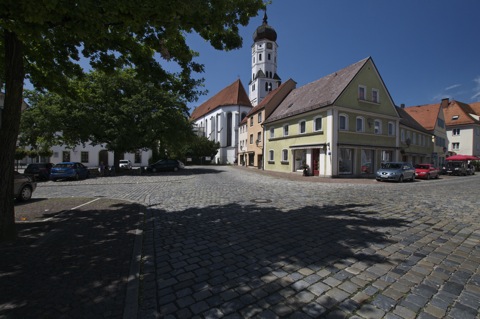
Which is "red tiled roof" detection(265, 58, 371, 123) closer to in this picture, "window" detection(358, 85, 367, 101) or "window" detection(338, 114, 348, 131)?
"window" detection(358, 85, 367, 101)

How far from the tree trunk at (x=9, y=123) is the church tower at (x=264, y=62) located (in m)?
53.7

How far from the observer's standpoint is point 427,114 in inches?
1695

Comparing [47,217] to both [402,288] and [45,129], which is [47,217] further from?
[45,129]

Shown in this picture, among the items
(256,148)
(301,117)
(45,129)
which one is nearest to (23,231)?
(45,129)

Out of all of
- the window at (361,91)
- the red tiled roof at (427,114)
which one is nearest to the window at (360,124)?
the window at (361,91)

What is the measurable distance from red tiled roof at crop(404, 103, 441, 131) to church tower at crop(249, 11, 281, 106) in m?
27.5

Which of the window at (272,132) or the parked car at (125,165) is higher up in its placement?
the window at (272,132)

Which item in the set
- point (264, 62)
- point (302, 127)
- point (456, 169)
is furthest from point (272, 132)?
point (264, 62)

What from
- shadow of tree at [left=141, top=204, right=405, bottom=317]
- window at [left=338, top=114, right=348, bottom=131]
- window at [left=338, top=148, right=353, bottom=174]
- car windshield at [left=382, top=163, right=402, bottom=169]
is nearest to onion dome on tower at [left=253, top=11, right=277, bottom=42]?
window at [left=338, top=114, right=348, bottom=131]

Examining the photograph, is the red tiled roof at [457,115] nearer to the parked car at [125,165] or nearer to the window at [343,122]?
the window at [343,122]

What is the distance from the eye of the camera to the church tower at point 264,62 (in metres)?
57.3

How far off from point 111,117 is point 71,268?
23.2 metres

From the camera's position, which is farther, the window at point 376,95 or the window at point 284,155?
the window at point 284,155

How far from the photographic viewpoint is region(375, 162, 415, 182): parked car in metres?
20.2
